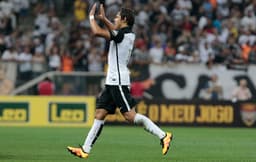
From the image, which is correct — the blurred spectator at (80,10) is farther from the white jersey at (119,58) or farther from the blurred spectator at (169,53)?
the white jersey at (119,58)

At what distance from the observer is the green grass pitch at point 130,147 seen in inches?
537

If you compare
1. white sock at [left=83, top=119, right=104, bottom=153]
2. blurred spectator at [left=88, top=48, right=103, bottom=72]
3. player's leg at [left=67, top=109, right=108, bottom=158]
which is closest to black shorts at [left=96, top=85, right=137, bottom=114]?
player's leg at [left=67, top=109, right=108, bottom=158]

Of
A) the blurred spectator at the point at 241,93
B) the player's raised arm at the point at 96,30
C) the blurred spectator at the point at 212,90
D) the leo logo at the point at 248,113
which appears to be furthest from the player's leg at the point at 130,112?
the blurred spectator at the point at 212,90

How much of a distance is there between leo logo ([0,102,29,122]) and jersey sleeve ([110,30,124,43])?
520 inches

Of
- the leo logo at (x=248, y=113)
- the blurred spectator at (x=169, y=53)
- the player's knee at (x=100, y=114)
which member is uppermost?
the player's knee at (x=100, y=114)

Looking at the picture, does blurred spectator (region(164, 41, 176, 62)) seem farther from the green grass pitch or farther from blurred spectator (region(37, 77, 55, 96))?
the green grass pitch

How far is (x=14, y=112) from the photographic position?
84.8 feet

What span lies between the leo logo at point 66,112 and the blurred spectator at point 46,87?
114cm

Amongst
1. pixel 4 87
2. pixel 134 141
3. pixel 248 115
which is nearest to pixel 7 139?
pixel 134 141

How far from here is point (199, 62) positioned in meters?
28.6

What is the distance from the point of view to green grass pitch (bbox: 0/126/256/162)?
13633mm

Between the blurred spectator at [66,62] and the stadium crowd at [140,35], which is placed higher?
the stadium crowd at [140,35]

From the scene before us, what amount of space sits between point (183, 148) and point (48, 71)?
11732 millimetres

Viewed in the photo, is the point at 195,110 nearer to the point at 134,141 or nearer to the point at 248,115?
the point at 248,115
